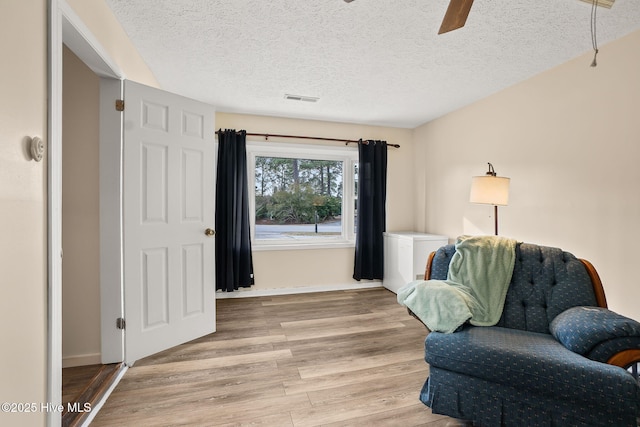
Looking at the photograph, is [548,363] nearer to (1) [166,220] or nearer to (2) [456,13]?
(2) [456,13]

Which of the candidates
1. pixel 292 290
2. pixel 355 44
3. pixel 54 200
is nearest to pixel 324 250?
pixel 292 290

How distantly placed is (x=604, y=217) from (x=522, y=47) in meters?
1.39

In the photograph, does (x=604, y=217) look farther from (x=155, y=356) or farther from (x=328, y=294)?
(x=155, y=356)

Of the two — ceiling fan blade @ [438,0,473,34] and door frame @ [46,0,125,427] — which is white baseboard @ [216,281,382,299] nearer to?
door frame @ [46,0,125,427]

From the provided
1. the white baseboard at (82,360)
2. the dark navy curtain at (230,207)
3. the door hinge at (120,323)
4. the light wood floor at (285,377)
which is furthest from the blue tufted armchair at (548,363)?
the dark navy curtain at (230,207)

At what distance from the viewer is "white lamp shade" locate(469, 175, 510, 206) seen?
8.00ft

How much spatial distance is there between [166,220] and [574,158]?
3293mm

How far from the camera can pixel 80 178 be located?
81.1 inches

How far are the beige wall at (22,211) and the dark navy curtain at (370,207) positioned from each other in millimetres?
3321

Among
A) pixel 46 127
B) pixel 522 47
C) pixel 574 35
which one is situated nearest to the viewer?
pixel 46 127

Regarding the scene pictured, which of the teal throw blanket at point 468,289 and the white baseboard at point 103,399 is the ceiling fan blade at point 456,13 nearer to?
the teal throw blanket at point 468,289

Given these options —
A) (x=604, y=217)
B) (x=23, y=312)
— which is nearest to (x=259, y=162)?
(x=23, y=312)

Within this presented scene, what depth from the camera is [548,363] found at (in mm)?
1339

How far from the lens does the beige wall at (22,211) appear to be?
3.41 ft
